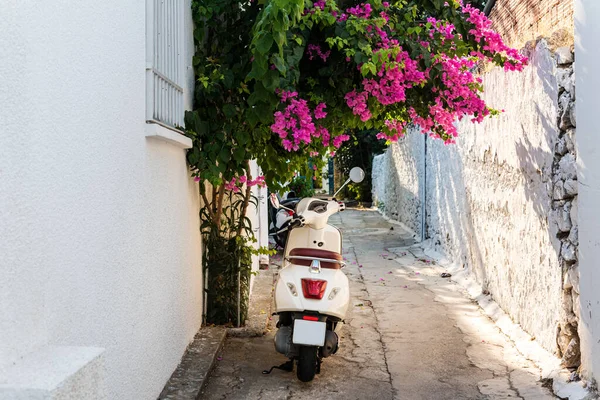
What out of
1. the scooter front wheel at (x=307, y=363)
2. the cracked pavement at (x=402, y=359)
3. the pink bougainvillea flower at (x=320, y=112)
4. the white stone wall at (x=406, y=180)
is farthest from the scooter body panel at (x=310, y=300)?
the white stone wall at (x=406, y=180)

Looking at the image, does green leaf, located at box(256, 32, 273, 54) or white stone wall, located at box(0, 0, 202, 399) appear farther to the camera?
green leaf, located at box(256, 32, 273, 54)

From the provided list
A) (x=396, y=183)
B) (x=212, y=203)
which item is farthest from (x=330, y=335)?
(x=396, y=183)

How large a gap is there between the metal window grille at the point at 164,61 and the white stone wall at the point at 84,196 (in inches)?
7.1

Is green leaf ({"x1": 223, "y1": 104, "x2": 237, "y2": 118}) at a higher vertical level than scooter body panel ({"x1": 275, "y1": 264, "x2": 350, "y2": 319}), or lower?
higher

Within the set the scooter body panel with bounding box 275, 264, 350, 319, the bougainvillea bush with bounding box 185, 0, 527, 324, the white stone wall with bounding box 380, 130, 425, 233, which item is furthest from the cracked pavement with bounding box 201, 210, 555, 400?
the white stone wall with bounding box 380, 130, 425, 233

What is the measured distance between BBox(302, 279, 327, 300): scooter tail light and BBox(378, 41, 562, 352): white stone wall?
1718 mm

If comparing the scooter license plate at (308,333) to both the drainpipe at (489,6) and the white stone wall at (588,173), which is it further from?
the drainpipe at (489,6)

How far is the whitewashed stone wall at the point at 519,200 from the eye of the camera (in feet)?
17.7

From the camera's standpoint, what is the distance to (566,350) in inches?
201

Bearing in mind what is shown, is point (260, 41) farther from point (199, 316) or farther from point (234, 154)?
point (199, 316)

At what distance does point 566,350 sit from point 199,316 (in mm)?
2967

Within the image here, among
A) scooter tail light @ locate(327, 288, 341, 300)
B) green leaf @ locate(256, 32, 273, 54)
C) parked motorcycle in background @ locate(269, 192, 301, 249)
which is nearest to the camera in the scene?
green leaf @ locate(256, 32, 273, 54)

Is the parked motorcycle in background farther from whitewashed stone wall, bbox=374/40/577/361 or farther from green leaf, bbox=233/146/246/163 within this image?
whitewashed stone wall, bbox=374/40/577/361

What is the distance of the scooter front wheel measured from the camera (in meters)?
5.14
